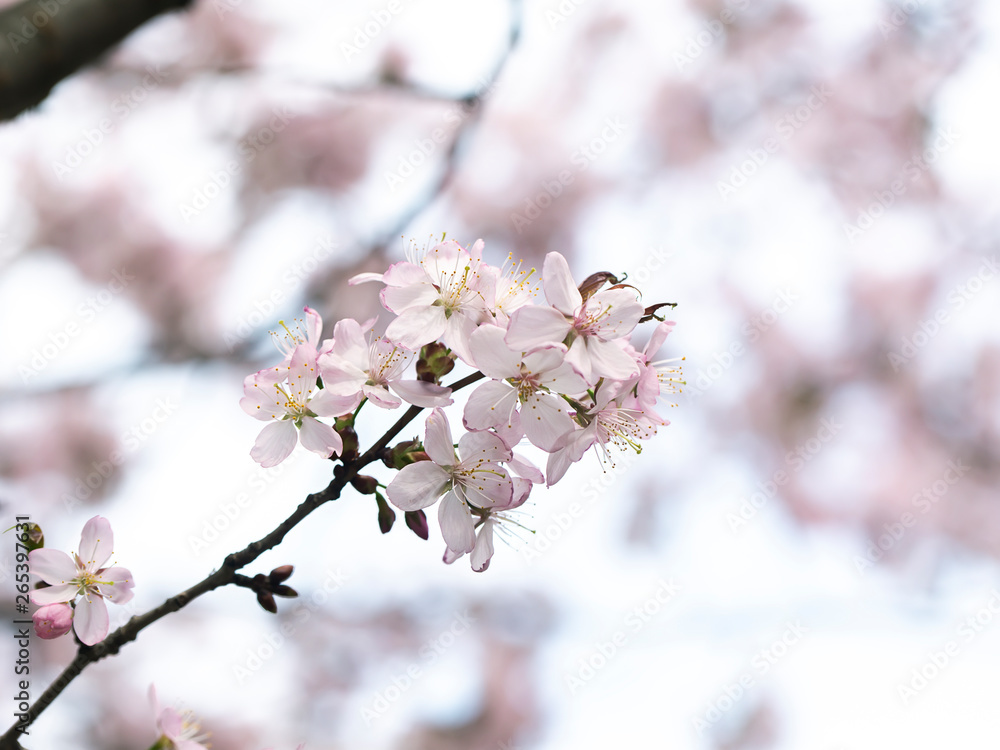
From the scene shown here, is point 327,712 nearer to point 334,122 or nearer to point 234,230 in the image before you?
point 234,230

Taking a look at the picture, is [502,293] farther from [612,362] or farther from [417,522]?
[417,522]

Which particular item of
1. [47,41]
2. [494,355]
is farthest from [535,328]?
[47,41]

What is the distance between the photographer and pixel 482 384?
0.78 metres

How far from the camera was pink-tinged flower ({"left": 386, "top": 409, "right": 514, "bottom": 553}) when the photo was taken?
786 mm

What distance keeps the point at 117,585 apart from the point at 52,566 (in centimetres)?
7

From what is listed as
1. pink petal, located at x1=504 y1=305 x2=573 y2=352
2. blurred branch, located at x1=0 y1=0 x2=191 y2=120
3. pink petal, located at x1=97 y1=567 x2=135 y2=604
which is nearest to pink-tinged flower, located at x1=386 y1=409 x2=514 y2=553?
pink petal, located at x1=504 y1=305 x2=573 y2=352

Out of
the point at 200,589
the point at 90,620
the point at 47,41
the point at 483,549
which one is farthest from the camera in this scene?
the point at 47,41

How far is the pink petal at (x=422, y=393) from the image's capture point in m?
0.76

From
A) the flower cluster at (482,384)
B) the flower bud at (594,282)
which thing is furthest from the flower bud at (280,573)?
the flower bud at (594,282)

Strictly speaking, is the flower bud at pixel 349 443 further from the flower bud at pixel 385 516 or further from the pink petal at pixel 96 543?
the pink petal at pixel 96 543

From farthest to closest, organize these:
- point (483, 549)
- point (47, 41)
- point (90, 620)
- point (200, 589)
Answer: point (47, 41), point (483, 549), point (90, 620), point (200, 589)

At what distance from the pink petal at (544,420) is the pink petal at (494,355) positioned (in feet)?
0.17

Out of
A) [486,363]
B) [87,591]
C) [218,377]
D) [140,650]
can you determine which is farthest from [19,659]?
[140,650]

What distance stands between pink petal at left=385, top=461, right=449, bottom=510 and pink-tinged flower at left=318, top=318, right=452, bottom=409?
81 millimetres
